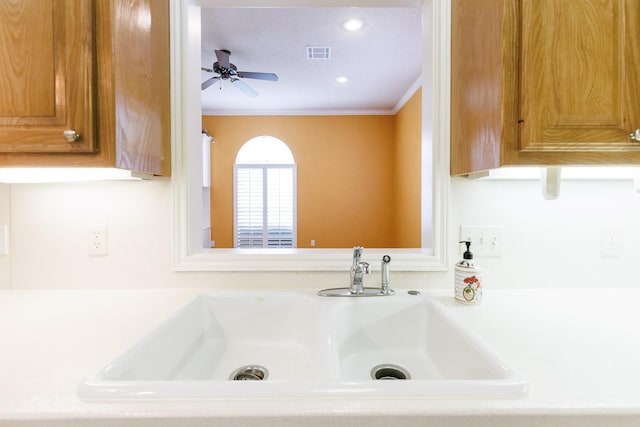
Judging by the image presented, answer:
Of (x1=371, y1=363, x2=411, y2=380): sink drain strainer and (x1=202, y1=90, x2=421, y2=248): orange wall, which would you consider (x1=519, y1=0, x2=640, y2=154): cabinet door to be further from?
(x1=202, y1=90, x2=421, y2=248): orange wall

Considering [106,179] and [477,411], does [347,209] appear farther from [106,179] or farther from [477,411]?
[477,411]

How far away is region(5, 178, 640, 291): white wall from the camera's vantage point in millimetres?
1171

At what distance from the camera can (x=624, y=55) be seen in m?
0.81

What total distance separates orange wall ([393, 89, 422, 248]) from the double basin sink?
3.30 metres

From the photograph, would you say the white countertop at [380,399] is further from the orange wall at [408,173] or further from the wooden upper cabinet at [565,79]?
the orange wall at [408,173]

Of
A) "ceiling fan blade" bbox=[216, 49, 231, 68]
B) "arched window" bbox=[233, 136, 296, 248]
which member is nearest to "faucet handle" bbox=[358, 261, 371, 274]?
"ceiling fan blade" bbox=[216, 49, 231, 68]

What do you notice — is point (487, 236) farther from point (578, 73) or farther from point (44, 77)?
point (44, 77)

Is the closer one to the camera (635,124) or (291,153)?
(635,124)

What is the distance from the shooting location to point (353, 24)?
8.99 feet

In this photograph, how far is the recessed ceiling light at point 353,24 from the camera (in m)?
2.69

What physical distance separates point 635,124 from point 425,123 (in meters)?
0.61

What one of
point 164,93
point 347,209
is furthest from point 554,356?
point 347,209

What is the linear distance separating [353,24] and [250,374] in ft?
9.05

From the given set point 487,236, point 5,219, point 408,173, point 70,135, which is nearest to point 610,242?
point 487,236
